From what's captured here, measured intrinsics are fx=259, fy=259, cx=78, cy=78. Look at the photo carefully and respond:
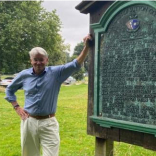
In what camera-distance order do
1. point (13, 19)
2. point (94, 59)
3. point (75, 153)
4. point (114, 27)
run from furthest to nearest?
point (13, 19), point (75, 153), point (94, 59), point (114, 27)

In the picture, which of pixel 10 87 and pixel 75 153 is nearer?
pixel 10 87

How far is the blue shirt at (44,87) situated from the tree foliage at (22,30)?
1829 centimetres

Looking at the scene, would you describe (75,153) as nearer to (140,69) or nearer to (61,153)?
(61,153)

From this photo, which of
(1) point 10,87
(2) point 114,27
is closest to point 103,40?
(2) point 114,27

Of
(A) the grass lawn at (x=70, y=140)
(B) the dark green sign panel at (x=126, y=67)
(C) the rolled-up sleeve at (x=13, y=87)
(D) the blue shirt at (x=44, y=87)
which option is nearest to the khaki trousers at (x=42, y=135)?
(D) the blue shirt at (x=44, y=87)

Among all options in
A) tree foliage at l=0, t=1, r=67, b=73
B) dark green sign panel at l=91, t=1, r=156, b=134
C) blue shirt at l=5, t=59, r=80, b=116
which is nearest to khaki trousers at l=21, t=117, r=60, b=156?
blue shirt at l=5, t=59, r=80, b=116

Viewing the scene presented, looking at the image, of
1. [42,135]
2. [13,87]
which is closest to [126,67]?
[42,135]

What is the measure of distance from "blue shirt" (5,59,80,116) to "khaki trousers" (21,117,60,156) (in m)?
0.12

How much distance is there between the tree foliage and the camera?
2130 centimetres

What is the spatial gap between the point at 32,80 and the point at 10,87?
467 millimetres

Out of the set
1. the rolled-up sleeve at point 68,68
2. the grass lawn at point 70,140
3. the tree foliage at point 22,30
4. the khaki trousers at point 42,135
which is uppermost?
the tree foliage at point 22,30

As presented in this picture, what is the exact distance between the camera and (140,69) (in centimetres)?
309

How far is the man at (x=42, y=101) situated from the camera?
3422 millimetres

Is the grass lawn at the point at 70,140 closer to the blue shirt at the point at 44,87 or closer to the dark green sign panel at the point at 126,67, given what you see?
the dark green sign panel at the point at 126,67
